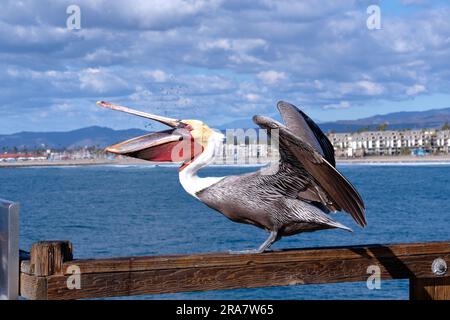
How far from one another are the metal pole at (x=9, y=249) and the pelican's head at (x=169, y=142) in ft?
2.34

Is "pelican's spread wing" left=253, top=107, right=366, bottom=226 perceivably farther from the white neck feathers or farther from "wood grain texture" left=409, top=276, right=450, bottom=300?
"wood grain texture" left=409, top=276, right=450, bottom=300

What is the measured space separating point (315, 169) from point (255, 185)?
0.37 metres

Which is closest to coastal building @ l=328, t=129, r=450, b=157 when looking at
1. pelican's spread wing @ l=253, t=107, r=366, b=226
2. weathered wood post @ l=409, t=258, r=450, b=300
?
weathered wood post @ l=409, t=258, r=450, b=300

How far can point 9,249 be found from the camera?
10.2 ft

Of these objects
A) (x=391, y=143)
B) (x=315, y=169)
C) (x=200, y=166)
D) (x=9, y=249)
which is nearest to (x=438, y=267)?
(x=315, y=169)

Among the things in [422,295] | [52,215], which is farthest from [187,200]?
[422,295]

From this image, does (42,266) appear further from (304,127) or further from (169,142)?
(304,127)

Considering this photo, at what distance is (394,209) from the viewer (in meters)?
49.1

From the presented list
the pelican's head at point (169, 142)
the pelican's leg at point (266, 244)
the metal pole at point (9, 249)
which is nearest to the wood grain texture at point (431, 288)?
the pelican's leg at point (266, 244)

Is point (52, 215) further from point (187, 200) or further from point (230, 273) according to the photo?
point (230, 273)

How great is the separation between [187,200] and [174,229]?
2789 cm

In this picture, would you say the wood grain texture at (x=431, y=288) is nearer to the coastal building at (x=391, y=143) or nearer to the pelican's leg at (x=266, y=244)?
the pelican's leg at (x=266, y=244)

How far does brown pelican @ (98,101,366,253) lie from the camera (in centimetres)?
371

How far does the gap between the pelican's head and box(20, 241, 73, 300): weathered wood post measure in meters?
0.72
